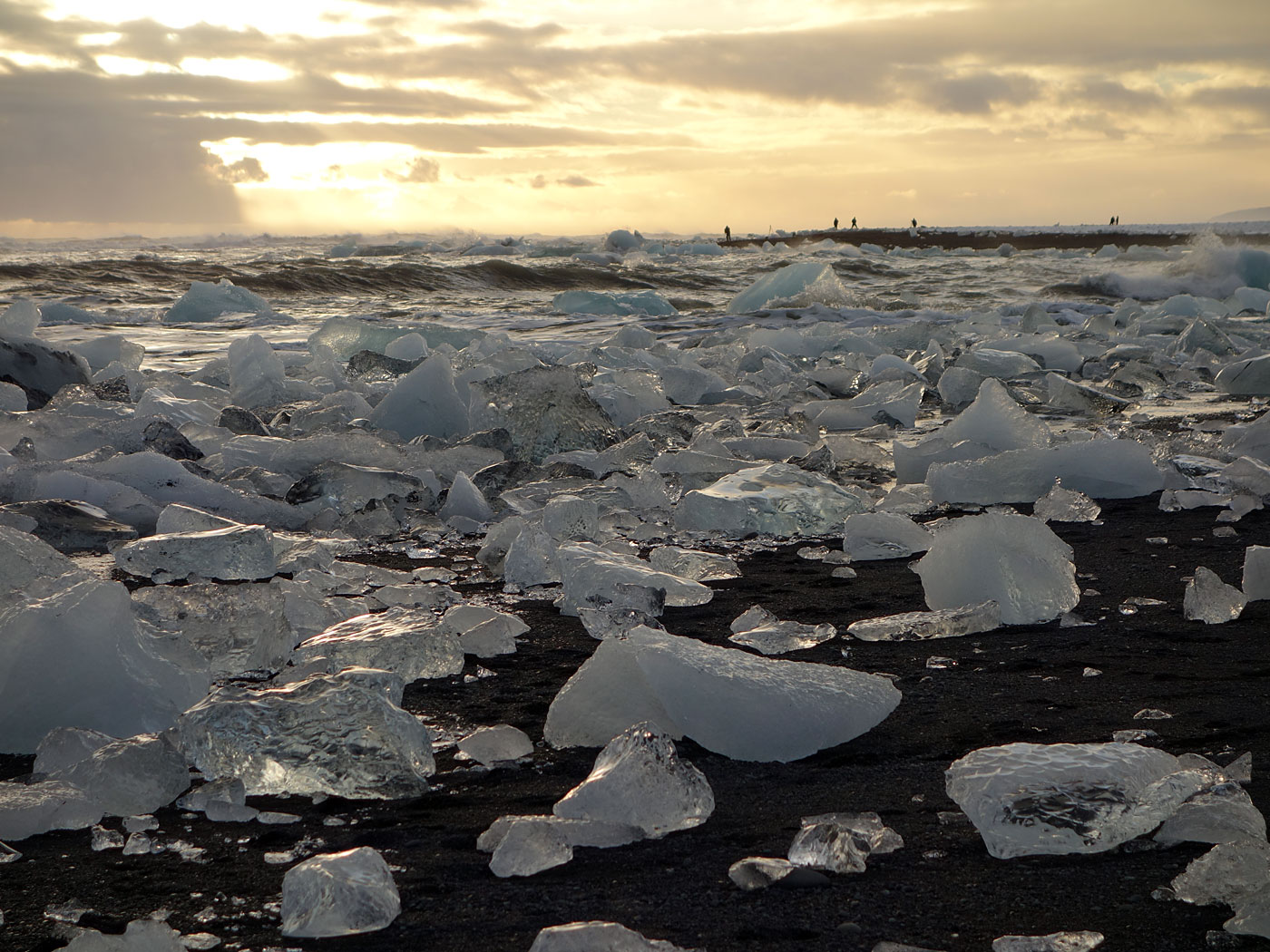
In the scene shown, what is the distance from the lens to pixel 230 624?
4.77 ft

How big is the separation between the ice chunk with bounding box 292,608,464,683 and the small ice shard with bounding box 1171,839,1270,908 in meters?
0.92

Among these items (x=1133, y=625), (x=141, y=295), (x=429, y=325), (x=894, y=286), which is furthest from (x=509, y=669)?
(x=894, y=286)

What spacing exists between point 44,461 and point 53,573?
43.2 inches

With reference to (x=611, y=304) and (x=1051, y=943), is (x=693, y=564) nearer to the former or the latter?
(x=1051, y=943)

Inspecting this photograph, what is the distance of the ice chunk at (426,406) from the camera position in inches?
126

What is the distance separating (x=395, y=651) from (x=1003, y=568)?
3.11 ft

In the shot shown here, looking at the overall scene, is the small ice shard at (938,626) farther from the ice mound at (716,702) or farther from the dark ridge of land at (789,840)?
the ice mound at (716,702)

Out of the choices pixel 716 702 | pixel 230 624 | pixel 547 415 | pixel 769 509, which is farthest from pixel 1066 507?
pixel 230 624

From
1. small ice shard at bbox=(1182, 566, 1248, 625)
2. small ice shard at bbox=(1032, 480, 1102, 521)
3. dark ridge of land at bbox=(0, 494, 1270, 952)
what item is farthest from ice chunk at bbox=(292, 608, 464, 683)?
small ice shard at bbox=(1032, 480, 1102, 521)

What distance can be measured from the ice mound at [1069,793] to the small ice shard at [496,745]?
48 cm

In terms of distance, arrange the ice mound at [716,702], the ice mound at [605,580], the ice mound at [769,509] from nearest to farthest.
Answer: the ice mound at [716,702]
the ice mound at [605,580]
the ice mound at [769,509]

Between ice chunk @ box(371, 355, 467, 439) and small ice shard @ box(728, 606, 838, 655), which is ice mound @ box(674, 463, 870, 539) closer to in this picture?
small ice shard @ box(728, 606, 838, 655)

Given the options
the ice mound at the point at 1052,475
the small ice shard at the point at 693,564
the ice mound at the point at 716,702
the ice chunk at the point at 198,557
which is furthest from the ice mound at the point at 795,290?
the ice mound at the point at 716,702

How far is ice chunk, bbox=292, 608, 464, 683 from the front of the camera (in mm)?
1392
